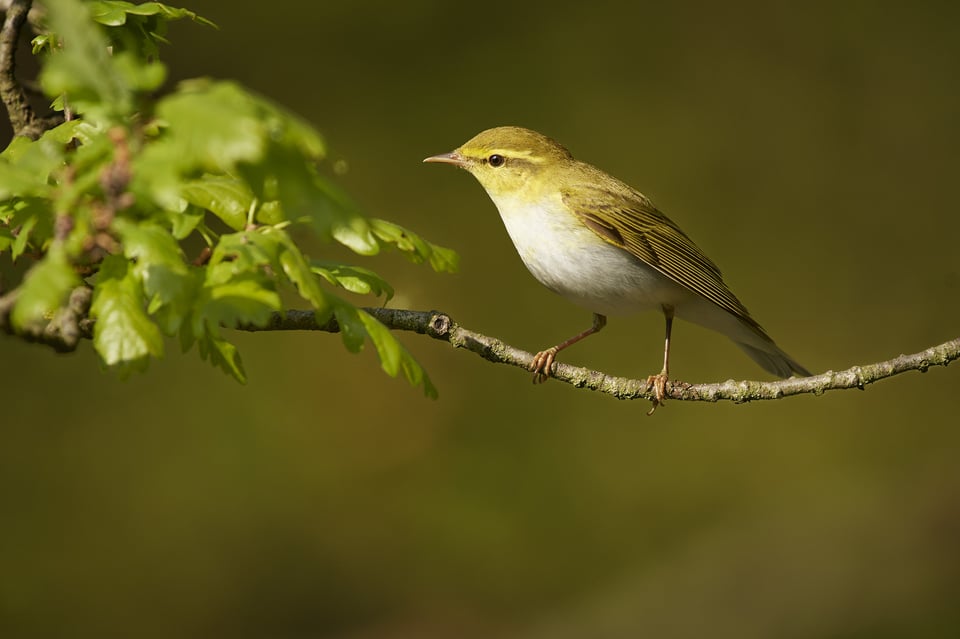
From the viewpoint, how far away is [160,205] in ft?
6.44

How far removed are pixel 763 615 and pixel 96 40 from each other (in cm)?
468

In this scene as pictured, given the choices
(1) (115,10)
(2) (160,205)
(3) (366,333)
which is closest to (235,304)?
(2) (160,205)

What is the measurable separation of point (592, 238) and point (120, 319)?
2.27 m

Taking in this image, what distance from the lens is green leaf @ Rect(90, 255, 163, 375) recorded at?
1.93 metres

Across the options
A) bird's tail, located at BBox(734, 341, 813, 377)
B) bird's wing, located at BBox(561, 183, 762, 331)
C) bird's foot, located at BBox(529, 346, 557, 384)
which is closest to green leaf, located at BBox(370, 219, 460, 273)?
bird's foot, located at BBox(529, 346, 557, 384)

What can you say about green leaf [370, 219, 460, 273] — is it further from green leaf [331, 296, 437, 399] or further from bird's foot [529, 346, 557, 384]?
bird's foot [529, 346, 557, 384]

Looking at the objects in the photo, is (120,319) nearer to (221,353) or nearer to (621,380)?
(221,353)

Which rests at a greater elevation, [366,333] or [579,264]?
[579,264]

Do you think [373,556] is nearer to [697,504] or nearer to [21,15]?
[697,504]

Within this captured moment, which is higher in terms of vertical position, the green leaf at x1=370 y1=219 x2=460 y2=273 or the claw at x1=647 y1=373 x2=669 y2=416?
the claw at x1=647 y1=373 x2=669 y2=416

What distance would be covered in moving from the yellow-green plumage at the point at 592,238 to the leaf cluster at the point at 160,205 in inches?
48.4

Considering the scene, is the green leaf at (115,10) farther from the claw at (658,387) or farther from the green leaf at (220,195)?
the claw at (658,387)

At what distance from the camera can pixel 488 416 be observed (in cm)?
560

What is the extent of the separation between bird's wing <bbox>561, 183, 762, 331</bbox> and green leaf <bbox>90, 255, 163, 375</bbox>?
2244 millimetres
